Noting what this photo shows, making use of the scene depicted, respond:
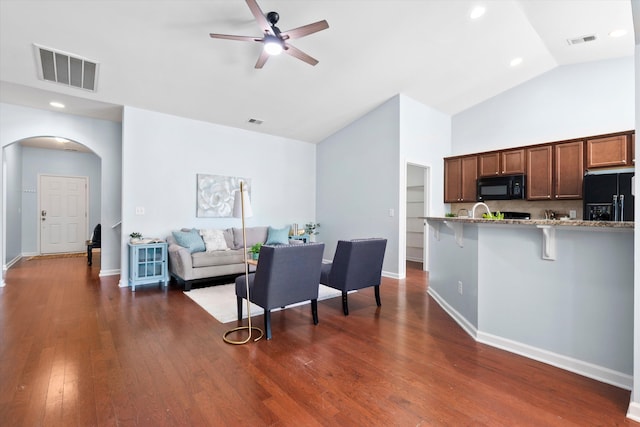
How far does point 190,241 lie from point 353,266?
280 centimetres

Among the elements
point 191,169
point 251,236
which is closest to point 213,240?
point 251,236

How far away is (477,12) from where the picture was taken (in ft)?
11.8

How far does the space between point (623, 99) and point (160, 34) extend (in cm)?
660

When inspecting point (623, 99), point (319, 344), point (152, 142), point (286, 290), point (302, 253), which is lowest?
point (319, 344)

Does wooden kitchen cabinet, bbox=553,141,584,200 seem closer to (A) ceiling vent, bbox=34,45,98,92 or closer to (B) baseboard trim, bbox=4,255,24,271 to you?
(A) ceiling vent, bbox=34,45,98,92

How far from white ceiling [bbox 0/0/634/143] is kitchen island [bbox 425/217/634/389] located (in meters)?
2.58

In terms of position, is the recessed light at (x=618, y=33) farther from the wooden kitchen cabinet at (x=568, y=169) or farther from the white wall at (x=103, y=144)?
the white wall at (x=103, y=144)

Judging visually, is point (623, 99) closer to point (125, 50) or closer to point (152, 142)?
point (125, 50)

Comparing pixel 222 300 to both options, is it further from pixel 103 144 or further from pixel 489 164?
pixel 489 164

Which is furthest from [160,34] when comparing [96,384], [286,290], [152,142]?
[96,384]

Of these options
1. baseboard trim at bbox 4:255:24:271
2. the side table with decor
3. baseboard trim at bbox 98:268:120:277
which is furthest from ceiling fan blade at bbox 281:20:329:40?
baseboard trim at bbox 4:255:24:271

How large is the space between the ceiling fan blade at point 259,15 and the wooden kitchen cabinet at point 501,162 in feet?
15.5

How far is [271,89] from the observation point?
475cm

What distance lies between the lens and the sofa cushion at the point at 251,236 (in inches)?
220
